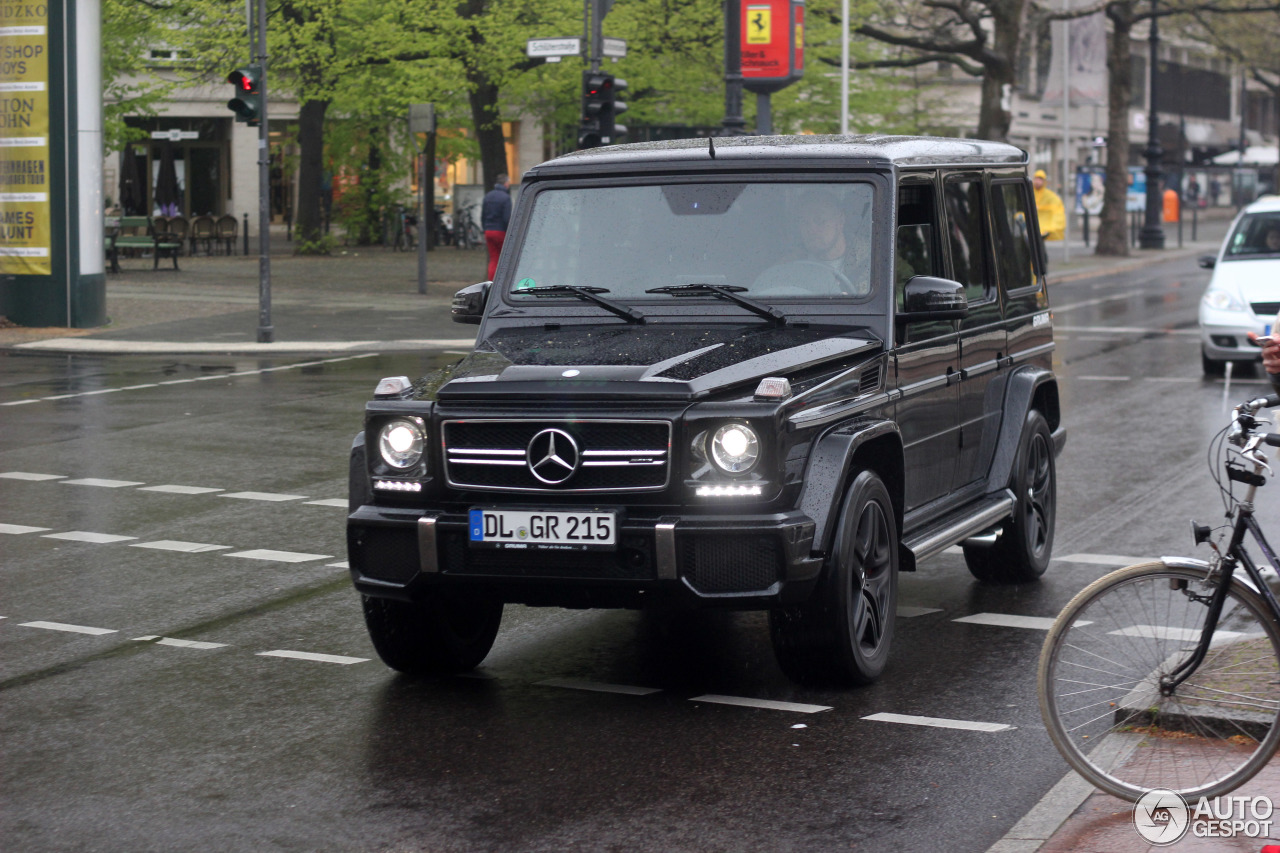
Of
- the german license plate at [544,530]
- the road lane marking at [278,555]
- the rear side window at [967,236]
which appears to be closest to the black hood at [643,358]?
the german license plate at [544,530]

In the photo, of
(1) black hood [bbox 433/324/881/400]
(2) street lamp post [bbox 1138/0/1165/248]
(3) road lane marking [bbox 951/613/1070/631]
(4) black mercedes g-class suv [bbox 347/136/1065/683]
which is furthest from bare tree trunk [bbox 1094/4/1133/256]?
(1) black hood [bbox 433/324/881/400]

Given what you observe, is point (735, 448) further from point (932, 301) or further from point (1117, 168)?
point (1117, 168)

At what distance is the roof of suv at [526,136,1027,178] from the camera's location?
23.3 ft

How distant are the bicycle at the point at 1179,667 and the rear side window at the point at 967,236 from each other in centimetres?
295

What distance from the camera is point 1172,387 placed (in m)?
17.2

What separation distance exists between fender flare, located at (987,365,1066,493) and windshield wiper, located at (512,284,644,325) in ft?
6.86

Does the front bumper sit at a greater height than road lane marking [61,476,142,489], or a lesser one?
greater

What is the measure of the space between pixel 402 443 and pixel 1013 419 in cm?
330

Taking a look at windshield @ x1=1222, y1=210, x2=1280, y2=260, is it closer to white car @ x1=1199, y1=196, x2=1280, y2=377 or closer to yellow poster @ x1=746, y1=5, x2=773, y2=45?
white car @ x1=1199, y1=196, x2=1280, y2=377

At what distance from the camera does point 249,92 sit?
22859 millimetres

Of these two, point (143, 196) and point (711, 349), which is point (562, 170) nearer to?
point (711, 349)

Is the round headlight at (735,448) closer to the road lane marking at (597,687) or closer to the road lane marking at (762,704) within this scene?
the road lane marking at (762,704)

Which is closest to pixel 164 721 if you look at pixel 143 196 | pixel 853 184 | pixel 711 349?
pixel 711 349

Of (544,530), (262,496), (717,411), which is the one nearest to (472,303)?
(544,530)
